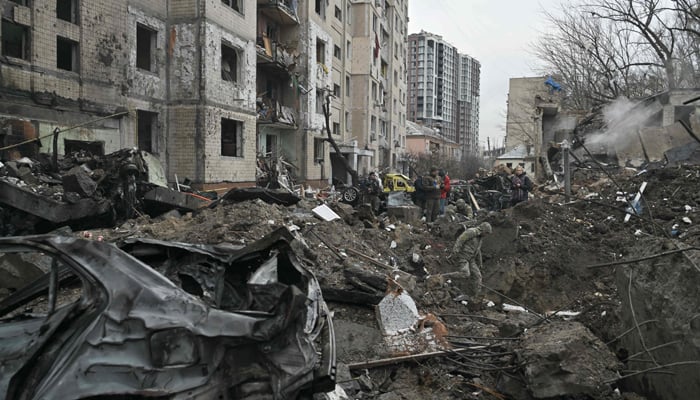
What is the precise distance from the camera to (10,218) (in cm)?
886

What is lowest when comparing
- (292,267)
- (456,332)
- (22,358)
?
(456,332)

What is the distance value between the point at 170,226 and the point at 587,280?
26.4ft

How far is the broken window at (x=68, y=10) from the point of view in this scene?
1415cm

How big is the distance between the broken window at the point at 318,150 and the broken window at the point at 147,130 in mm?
13001

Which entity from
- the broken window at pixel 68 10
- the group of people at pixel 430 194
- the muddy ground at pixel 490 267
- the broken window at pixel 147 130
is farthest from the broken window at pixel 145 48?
the group of people at pixel 430 194

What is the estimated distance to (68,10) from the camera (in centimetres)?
1429

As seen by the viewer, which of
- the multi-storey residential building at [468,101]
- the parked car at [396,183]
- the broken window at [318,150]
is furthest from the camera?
the multi-storey residential building at [468,101]

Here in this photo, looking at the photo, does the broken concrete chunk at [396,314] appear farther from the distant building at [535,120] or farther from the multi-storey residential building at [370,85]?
the multi-storey residential building at [370,85]

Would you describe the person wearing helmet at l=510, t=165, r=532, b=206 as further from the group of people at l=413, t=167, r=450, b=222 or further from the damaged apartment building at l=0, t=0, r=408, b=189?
the damaged apartment building at l=0, t=0, r=408, b=189

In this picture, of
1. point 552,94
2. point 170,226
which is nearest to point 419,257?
point 170,226

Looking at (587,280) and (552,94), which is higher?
(552,94)

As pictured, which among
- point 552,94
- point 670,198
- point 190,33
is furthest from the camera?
point 552,94

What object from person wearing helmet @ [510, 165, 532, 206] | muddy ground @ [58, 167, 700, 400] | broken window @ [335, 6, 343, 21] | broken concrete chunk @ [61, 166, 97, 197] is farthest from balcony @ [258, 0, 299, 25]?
broken concrete chunk @ [61, 166, 97, 197]

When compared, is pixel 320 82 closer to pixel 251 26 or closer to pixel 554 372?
pixel 251 26
